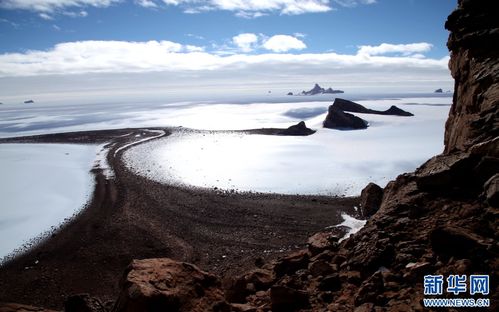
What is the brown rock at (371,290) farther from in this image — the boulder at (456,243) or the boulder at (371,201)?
the boulder at (371,201)

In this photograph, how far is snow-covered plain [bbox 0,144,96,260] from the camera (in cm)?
2302

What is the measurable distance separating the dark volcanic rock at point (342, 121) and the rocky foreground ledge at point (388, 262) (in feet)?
174

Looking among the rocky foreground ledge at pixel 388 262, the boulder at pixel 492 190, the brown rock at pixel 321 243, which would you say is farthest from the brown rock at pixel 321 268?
the boulder at pixel 492 190

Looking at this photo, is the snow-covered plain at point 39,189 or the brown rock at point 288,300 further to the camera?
the snow-covered plain at point 39,189

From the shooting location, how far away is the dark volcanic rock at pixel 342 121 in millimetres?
65519

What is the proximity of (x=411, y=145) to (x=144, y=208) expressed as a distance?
34721 millimetres

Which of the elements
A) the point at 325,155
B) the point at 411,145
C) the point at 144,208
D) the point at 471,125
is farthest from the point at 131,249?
the point at 411,145

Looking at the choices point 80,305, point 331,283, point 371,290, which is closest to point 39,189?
point 80,305

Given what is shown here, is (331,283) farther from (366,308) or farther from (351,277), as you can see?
(366,308)

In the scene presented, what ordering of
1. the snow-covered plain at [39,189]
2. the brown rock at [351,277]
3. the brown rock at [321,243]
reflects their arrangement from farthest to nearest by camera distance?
the snow-covered plain at [39,189] → the brown rock at [321,243] → the brown rock at [351,277]

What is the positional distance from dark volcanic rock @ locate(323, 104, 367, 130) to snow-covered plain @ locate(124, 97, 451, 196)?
4.22 meters

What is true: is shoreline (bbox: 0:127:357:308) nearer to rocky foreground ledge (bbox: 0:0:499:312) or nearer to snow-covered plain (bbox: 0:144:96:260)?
snow-covered plain (bbox: 0:144:96:260)

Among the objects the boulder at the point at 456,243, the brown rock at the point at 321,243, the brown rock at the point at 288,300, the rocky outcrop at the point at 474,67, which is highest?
the rocky outcrop at the point at 474,67

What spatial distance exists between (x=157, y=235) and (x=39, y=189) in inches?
→ 655
